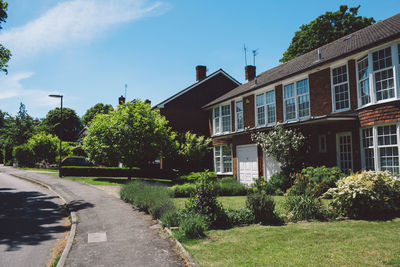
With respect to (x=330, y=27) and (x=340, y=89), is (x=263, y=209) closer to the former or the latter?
(x=340, y=89)

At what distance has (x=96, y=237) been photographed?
8.14m

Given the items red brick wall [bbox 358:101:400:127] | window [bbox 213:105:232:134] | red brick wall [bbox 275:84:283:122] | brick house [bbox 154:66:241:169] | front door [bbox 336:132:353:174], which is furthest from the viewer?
brick house [bbox 154:66:241:169]

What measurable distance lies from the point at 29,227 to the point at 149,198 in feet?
12.9

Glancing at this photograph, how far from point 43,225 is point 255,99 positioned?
1464 centimetres

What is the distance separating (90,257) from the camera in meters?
6.52

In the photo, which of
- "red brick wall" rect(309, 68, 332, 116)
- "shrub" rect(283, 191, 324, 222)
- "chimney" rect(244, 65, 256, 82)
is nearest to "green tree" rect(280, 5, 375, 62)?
"chimney" rect(244, 65, 256, 82)

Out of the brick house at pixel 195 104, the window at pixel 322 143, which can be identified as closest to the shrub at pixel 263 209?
the window at pixel 322 143

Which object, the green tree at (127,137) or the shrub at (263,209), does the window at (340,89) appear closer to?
the shrub at (263,209)

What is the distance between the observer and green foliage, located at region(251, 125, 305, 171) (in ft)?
50.7

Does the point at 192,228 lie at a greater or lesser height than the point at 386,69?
lesser

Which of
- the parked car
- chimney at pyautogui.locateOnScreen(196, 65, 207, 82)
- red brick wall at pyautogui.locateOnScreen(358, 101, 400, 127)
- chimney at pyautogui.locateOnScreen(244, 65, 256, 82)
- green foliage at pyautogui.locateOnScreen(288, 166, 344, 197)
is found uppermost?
chimney at pyautogui.locateOnScreen(196, 65, 207, 82)

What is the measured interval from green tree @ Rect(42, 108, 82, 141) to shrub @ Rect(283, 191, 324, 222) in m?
65.4

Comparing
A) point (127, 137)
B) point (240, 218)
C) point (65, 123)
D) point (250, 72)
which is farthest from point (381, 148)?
point (65, 123)

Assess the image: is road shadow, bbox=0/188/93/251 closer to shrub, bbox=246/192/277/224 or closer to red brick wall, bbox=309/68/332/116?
shrub, bbox=246/192/277/224
